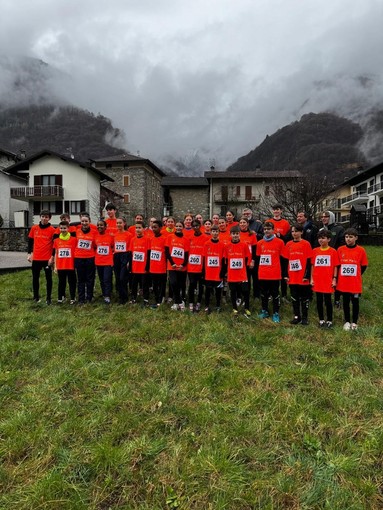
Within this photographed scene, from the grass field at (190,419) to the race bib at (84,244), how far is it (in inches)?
94.2

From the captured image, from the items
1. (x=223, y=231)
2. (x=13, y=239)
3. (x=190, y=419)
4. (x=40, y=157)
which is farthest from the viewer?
(x=40, y=157)

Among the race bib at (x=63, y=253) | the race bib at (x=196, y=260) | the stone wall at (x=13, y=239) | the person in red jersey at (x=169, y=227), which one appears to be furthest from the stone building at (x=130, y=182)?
the race bib at (x=196, y=260)

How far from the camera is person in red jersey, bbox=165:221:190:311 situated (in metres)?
7.34

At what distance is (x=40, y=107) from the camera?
14362cm

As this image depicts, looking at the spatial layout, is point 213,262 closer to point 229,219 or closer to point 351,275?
point 229,219

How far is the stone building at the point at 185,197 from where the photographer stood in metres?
60.9

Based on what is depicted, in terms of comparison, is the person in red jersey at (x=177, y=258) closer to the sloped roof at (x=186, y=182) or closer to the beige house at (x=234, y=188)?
the beige house at (x=234, y=188)

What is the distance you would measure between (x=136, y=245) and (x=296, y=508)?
236 inches

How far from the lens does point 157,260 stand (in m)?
7.44

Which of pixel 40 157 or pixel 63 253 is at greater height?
pixel 40 157

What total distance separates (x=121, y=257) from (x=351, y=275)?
15.8ft

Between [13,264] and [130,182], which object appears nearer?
[13,264]

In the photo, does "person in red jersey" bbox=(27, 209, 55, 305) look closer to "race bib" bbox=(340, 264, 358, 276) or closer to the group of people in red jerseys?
the group of people in red jerseys

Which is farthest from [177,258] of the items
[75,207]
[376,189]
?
[376,189]
